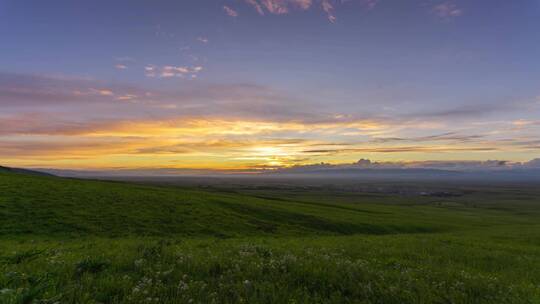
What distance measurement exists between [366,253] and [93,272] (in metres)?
11.3

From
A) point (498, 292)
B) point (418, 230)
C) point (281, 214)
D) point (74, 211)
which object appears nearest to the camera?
point (498, 292)

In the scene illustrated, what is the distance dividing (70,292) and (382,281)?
714 centimetres

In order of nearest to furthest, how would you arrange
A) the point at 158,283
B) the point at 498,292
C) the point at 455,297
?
the point at 158,283 → the point at 455,297 → the point at 498,292

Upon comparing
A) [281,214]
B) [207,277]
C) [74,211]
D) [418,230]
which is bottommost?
[418,230]

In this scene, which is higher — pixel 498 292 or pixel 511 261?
pixel 498 292

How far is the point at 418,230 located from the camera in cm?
4412

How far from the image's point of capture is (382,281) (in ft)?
24.0

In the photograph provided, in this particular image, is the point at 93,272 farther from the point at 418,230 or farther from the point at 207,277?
the point at 418,230

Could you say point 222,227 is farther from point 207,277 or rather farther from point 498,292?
point 498,292

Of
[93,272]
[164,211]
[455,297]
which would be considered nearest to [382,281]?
[455,297]

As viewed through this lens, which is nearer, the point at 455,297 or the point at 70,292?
the point at 70,292

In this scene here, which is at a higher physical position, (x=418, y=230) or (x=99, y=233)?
(x=99, y=233)

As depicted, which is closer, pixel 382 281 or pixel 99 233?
pixel 382 281

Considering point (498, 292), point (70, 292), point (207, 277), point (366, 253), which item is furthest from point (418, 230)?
point (70, 292)
